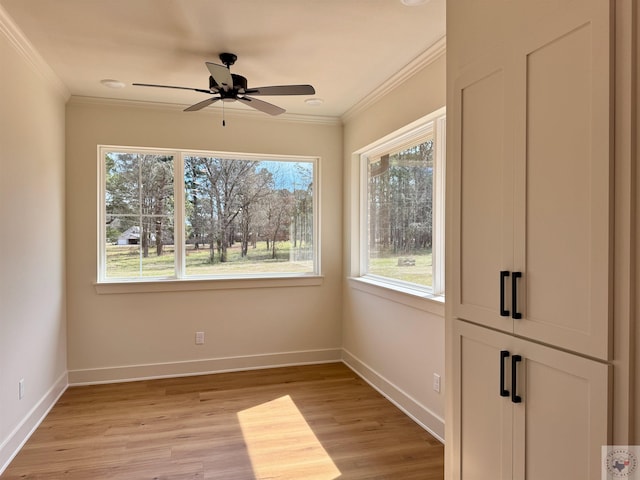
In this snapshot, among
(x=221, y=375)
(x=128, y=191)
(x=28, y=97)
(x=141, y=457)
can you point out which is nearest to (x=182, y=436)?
(x=141, y=457)

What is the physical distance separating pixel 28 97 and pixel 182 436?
2573 millimetres

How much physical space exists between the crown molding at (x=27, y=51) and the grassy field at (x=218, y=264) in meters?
1.48

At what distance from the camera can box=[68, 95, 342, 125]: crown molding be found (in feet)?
12.5

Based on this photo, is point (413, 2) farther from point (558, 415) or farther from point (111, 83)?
point (111, 83)

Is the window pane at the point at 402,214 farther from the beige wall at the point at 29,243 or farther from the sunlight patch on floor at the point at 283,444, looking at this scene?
the beige wall at the point at 29,243

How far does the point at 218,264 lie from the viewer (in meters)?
4.31

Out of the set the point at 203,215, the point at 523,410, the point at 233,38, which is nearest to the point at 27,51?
the point at 233,38

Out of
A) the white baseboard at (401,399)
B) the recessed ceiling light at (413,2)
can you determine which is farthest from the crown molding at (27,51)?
the white baseboard at (401,399)

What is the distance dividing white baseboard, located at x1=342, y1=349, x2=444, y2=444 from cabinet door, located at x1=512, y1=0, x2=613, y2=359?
5.67ft

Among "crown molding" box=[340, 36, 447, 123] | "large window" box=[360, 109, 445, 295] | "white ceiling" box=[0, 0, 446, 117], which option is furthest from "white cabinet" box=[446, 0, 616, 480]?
"large window" box=[360, 109, 445, 295]

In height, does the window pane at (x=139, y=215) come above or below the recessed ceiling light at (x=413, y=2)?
below

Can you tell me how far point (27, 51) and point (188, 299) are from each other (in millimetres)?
2365

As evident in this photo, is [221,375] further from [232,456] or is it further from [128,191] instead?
[128,191]

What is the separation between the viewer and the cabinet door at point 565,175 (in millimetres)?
1176
